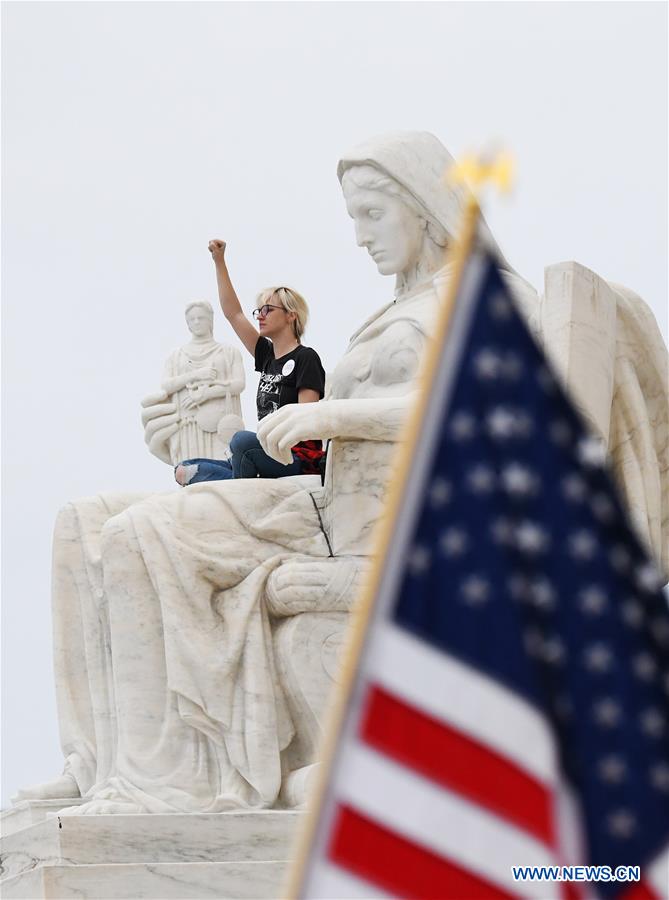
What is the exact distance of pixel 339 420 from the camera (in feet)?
24.9

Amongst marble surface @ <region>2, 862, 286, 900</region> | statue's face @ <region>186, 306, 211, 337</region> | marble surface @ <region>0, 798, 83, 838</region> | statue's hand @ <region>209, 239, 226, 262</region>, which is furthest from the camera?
statue's face @ <region>186, 306, 211, 337</region>

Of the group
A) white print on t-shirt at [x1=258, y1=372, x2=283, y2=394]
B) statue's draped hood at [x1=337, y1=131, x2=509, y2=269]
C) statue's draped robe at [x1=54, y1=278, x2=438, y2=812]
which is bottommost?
statue's draped robe at [x1=54, y1=278, x2=438, y2=812]

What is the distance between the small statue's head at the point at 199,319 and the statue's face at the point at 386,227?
95.6 inches

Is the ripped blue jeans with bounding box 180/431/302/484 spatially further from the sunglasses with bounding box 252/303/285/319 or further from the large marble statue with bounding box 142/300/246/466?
the large marble statue with bounding box 142/300/246/466

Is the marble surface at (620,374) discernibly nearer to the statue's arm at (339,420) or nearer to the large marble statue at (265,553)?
the large marble statue at (265,553)

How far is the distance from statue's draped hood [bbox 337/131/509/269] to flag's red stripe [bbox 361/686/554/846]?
15.8ft

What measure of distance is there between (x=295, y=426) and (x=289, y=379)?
0.86 m

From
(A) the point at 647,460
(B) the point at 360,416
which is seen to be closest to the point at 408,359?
(B) the point at 360,416

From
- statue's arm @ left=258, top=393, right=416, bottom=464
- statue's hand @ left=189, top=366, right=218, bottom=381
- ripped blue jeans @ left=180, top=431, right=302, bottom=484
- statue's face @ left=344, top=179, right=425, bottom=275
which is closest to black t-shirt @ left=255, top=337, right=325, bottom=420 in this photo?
ripped blue jeans @ left=180, top=431, right=302, bottom=484

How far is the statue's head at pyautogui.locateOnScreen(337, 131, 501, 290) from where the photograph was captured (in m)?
8.02

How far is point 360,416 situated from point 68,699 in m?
1.79

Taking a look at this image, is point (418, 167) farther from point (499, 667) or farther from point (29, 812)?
point (499, 667)

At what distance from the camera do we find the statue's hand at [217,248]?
8.84 meters

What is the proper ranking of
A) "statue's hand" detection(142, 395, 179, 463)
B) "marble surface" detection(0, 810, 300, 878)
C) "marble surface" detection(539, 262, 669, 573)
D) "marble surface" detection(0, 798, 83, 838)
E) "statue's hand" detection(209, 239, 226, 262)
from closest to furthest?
"marble surface" detection(0, 810, 300, 878), "marble surface" detection(539, 262, 669, 573), "marble surface" detection(0, 798, 83, 838), "statue's hand" detection(209, 239, 226, 262), "statue's hand" detection(142, 395, 179, 463)
